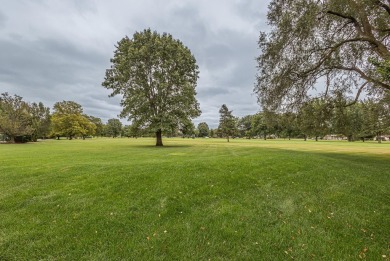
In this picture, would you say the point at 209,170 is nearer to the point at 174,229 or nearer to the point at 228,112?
the point at 174,229

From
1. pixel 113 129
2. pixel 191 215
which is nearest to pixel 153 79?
pixel 191 215

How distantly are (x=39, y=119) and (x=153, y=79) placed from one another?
43702 millimetres

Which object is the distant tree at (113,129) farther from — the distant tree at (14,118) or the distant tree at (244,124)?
the distant tree at (14,118)

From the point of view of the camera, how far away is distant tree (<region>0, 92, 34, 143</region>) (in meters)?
46.4

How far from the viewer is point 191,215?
6352mm

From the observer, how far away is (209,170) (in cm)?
1053

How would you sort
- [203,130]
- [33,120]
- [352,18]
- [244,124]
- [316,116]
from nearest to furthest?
1. [352,18]
2. [316,116]
3. [33,120]
4. [244,124]
5. [203,130]

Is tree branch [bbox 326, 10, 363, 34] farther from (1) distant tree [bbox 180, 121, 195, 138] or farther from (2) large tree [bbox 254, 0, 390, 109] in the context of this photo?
(1) distant tree [bbox 180, 121, 195, 138]

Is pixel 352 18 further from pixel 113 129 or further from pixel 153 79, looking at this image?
pixel 113 129

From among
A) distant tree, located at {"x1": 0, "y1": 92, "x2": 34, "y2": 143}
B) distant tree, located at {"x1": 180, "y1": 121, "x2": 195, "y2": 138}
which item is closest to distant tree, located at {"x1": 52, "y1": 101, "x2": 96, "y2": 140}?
distant tree, located at {"x1": 0, "y1": 92, "x2": 34, "y2": 143}

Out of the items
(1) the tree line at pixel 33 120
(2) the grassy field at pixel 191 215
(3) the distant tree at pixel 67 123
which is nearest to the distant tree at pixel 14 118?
(1) the tree line at pixel 33 120

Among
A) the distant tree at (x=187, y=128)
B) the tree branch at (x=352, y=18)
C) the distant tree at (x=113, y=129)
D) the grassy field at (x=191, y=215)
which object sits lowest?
the grassy field at (x=191, y=215)

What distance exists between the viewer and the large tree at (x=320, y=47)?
13.5 m

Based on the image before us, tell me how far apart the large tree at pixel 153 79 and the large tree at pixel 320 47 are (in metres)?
14.3
